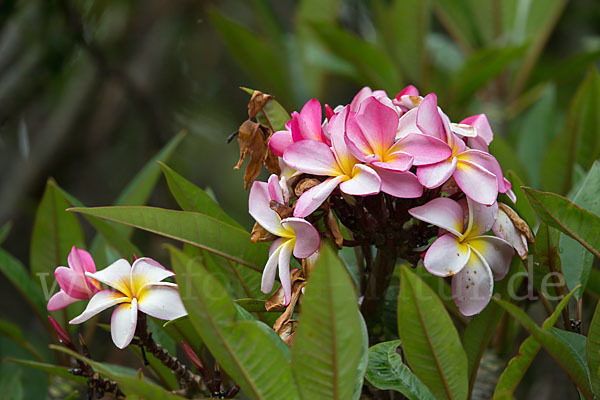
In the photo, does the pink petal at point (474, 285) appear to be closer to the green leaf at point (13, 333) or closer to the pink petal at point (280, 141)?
the pink petal at point (280, 141)

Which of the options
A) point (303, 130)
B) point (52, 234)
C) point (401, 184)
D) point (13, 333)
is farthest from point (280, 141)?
point (13, 333)

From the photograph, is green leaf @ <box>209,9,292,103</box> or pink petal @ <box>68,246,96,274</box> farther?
green leaf @ <box>209,9,292,103</box>

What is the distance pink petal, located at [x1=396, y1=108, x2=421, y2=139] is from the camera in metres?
0.62

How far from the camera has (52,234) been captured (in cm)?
96

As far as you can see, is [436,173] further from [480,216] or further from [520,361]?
[520,361]

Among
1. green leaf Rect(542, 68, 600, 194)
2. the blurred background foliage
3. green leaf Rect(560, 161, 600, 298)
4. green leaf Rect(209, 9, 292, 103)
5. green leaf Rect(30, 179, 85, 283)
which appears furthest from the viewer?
green leaf Rect(209, 9, 292, 103)

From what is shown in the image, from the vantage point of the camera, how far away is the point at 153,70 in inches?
84.3

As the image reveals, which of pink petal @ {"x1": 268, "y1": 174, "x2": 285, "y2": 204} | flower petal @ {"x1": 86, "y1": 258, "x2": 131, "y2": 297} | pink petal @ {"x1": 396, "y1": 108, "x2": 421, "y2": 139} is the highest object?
pink petal @ {"x1": 396, "y1": 108, "x2": 421, "y2": 139}

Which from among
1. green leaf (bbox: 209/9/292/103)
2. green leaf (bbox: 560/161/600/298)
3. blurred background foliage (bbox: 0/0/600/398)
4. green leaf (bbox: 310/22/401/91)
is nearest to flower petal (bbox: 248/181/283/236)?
green leaf (bbox: 560/161/600/298)

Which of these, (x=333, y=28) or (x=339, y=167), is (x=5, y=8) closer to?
(x=333, y=28)

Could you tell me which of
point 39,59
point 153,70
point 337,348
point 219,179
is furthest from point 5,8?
point 337,348

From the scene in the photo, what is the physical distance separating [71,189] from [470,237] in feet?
5.65

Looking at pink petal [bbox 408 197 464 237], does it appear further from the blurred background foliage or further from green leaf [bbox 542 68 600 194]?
green leaf [bbox 542 68 600 194]

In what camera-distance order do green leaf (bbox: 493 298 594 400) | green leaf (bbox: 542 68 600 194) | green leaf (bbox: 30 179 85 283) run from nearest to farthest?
green leaf (bbox: 493 298 594 400) < green leaf (bbox: 30 179 85 283) < green leaf (bbox: 542 68 600 194)
